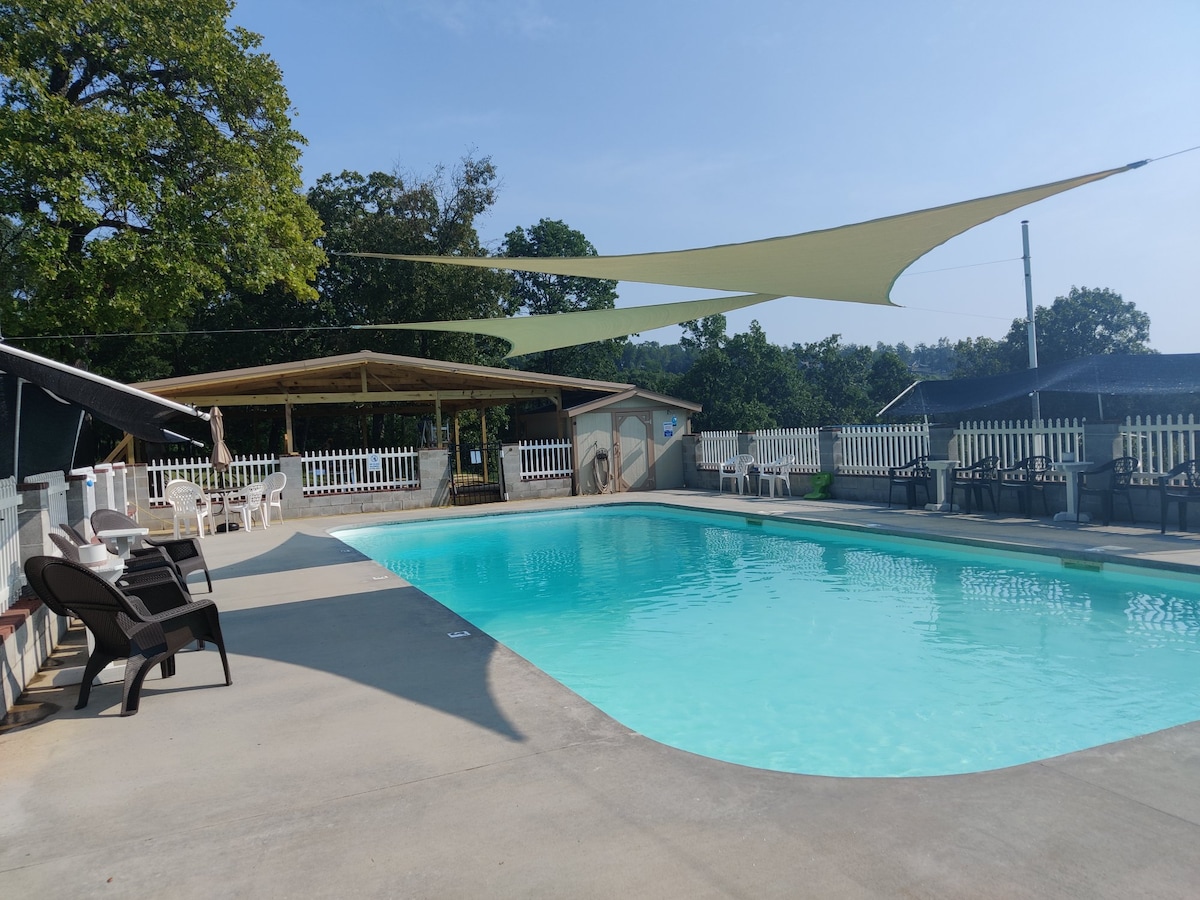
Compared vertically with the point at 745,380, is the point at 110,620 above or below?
below

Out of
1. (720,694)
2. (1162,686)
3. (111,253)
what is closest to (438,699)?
(720,694)

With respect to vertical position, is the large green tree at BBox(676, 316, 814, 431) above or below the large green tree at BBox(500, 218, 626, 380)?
below

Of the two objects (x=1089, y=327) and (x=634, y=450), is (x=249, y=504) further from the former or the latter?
(x=1089, y=327)

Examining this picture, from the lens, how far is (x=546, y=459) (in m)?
16.8

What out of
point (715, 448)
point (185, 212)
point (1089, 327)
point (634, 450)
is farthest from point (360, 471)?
point (1089, 327)

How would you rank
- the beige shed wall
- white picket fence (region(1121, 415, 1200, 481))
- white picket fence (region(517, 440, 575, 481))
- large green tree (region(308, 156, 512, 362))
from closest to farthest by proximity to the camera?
white picket fence (region(1121, 415, 1200, 481)) → white picket fence (region(517, 440, 575, 481)) → the beige shed wall → large green tree (region(308, 156, 512, 362))

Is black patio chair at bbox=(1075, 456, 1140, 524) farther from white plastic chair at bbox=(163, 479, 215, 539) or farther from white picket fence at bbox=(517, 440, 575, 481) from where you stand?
white plastic chair at bbox=(163, 479, 215, 539)

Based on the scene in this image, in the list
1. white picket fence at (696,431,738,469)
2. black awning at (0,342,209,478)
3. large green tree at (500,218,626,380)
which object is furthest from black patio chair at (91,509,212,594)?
large green tree at (500,218,626,380)

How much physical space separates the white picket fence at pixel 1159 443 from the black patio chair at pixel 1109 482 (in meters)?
0.15

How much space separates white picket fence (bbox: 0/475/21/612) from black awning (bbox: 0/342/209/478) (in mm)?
657

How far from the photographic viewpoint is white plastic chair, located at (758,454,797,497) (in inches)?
568

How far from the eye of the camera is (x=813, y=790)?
107 inches

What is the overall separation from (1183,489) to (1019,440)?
101 inches

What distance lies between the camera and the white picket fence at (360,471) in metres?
14.9
